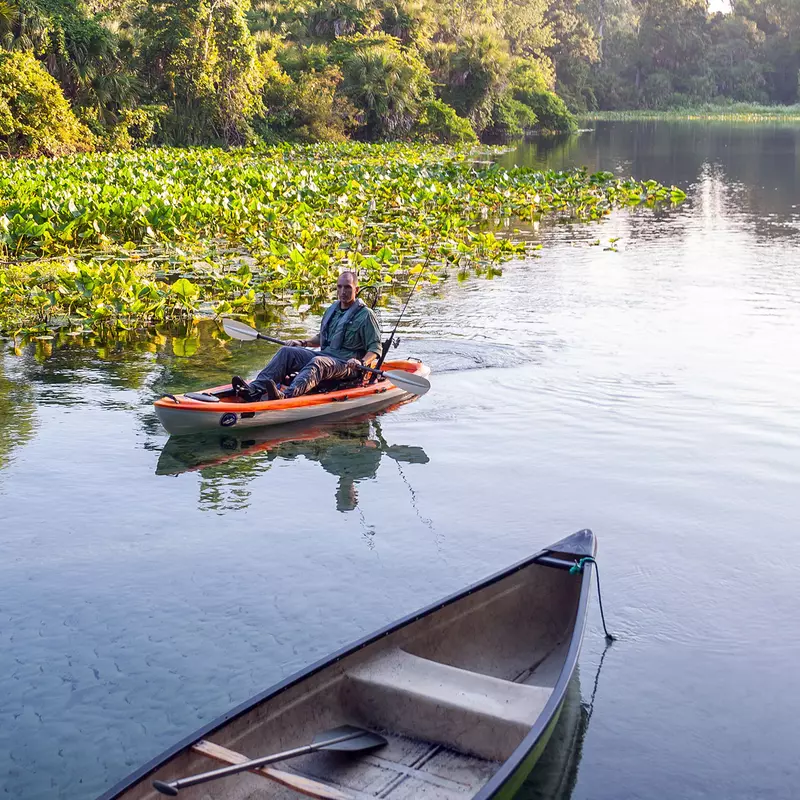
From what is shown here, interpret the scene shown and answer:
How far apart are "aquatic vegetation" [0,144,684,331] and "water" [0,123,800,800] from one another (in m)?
1.10

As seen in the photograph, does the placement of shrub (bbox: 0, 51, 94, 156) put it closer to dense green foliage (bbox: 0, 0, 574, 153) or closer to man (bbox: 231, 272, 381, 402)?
dense green foliage (bbox: 0, 0, 574, 153)

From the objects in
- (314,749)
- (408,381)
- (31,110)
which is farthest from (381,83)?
(314,749)

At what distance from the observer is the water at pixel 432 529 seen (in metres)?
4.81

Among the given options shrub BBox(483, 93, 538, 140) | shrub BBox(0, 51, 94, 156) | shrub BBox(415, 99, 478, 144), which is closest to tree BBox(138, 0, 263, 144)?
shrub BBox(0, 51, 94, 156)

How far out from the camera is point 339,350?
9.26 meters

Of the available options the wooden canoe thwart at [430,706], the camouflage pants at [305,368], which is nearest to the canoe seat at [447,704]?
the wooden canoe thwart at [430,706]

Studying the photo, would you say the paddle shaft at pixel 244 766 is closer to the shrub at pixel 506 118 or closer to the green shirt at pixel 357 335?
the green shirt at pixel 357 335

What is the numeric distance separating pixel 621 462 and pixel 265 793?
16.1ft

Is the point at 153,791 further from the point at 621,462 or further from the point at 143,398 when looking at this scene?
the point at 143,398

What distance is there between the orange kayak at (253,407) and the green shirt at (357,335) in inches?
12.0

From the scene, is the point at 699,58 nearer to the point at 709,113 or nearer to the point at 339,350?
the point at 709,113

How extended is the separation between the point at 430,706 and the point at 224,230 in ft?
44.5

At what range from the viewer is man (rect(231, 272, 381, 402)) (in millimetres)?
8992

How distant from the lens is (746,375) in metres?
10.5
